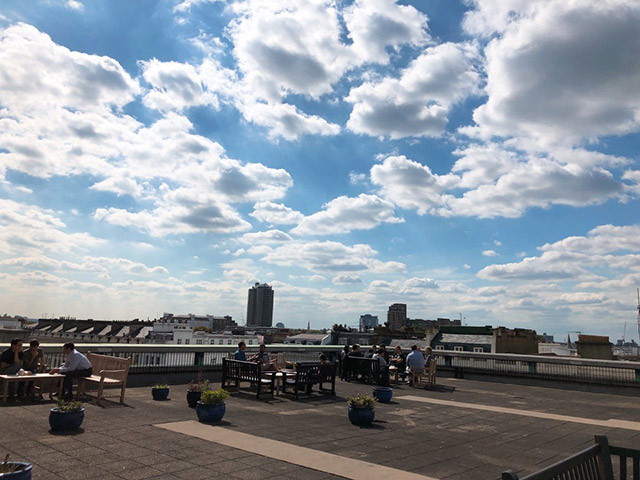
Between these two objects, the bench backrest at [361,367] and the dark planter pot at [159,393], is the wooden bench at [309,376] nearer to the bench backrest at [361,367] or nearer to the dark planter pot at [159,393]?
the bench backrest at [361,367]

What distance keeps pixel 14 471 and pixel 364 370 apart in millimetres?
14080

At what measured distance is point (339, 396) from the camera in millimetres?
14531

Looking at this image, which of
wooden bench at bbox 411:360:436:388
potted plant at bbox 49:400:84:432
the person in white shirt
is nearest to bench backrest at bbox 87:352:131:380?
the person in white shirt

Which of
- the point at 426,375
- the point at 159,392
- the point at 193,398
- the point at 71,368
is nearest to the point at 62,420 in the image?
the point at 71,368

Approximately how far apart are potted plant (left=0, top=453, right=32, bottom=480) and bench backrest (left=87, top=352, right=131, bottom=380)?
22.6ft

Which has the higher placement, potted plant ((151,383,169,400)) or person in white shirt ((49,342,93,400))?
person in white shirt ((49,342,93,400))

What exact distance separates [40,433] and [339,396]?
8.31 meters

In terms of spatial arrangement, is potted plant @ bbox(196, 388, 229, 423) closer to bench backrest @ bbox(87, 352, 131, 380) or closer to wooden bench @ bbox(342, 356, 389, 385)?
bench backrest @ bbox(87, 352, 131, 380)

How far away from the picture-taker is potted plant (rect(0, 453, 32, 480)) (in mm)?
4848

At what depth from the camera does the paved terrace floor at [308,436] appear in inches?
269

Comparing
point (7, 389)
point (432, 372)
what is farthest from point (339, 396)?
point (7, 389)

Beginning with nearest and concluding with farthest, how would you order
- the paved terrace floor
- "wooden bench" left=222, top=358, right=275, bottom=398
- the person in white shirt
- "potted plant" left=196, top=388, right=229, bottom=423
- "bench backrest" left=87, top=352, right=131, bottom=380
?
the paved terrace floor → "potted plant" left=196, top=388, right=229, bottom=423 → the person in white shirt → "bench backrest" left=87, top=352, right=131, bottom=380 → "wooden bench" left=222, top=358, right=275, bottom=398

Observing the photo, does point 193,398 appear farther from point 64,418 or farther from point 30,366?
point 30,366

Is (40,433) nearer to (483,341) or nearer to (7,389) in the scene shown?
(7,389)
